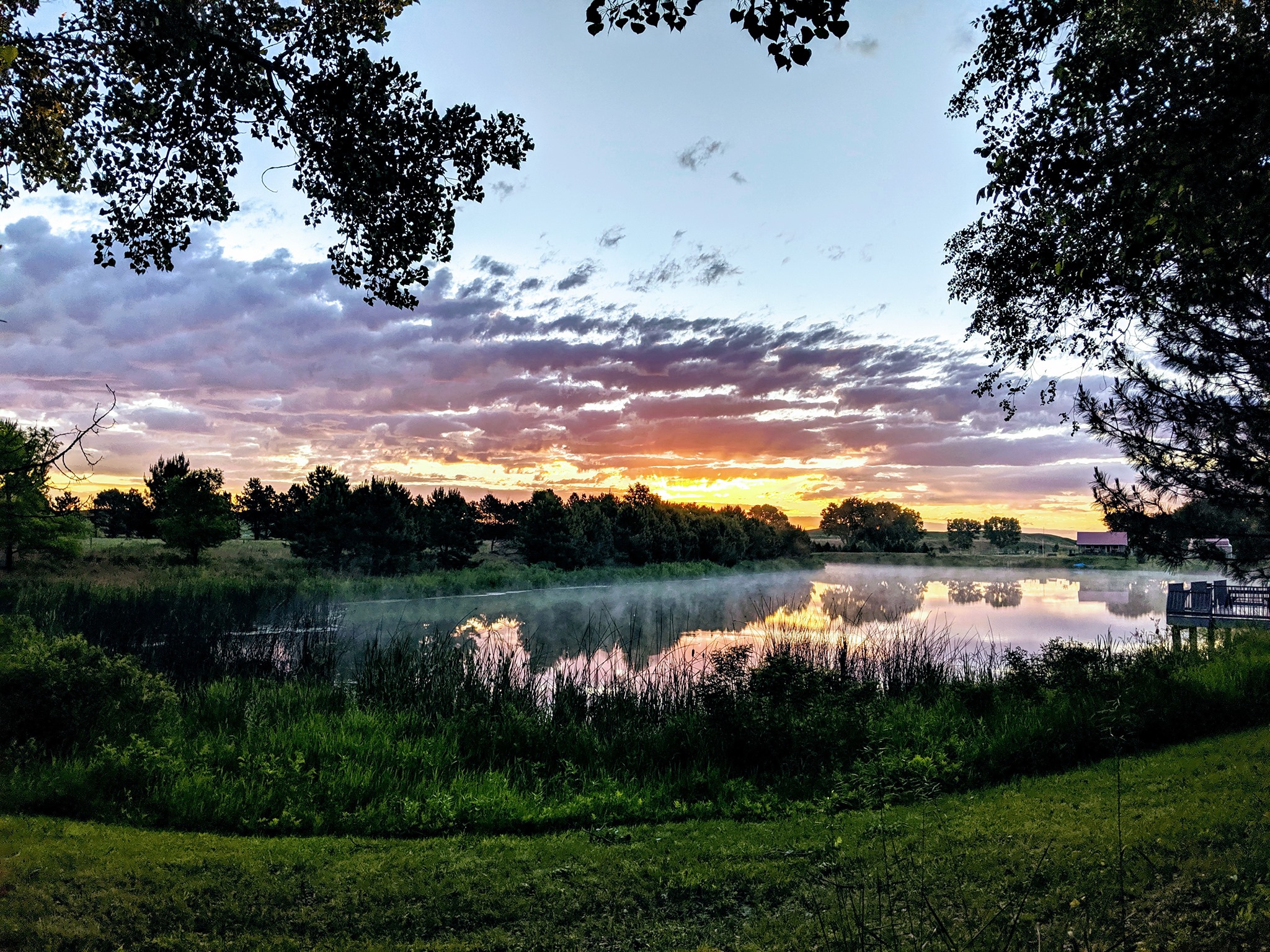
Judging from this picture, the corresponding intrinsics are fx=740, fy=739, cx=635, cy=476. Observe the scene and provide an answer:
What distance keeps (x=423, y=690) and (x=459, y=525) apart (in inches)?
1413

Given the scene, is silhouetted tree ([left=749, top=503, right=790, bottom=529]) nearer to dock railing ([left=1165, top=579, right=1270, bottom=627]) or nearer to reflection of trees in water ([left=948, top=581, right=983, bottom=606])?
reflection of trees in water ([left=948, top=581, right=983, bottom=606])

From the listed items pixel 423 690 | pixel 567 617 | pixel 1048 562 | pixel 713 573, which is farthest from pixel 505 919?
pixel 1048 562

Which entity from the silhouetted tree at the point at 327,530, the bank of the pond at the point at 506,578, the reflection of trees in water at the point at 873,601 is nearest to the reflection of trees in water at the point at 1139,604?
the reflection of trees in water at the point at 873,601

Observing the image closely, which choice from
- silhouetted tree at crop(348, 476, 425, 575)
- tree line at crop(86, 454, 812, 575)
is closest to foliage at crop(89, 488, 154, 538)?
tree line at crop(86, 454, 812, 575)

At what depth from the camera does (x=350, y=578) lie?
36.9 m

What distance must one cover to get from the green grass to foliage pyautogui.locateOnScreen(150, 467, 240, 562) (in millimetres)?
35627

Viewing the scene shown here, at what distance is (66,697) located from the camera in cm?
763

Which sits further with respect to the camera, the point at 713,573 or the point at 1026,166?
the point at 713,573

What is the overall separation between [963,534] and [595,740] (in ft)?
349

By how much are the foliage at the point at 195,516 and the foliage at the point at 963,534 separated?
8911cm

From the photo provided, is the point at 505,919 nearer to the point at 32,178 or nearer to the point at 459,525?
the point at 32,178

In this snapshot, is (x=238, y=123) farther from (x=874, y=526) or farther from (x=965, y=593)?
(x=874, y=526)

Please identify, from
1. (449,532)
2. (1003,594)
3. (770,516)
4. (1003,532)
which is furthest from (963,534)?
(449,532)

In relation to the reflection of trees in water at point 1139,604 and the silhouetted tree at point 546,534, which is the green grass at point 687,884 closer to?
the reflection of trees in water at point 1139,604
